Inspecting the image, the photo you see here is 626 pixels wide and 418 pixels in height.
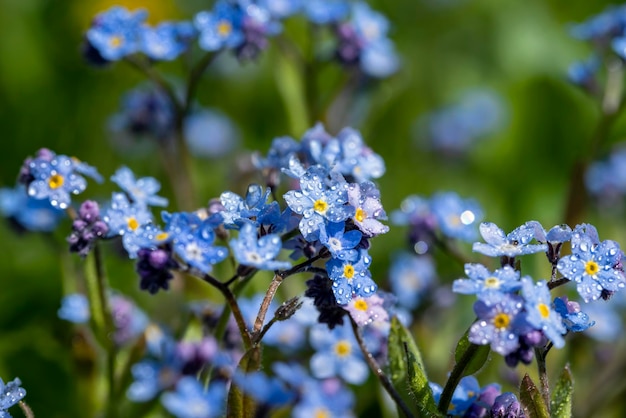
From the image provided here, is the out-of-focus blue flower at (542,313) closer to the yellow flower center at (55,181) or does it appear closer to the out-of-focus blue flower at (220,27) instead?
the yellow flower center at (55,181)

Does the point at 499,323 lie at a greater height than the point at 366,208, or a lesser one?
lesser

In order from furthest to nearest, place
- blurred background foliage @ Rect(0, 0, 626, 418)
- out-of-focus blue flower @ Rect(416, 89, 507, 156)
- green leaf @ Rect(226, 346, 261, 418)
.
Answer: out-of-focus blue flower @ Rect(416, 89, 507, 156) → blurred background foliage @ Rect(0, 0, 626, 418) → green leaf @ Rect(226, 346, 261, 418)

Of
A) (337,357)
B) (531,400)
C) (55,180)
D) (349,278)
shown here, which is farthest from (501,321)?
(55,180)

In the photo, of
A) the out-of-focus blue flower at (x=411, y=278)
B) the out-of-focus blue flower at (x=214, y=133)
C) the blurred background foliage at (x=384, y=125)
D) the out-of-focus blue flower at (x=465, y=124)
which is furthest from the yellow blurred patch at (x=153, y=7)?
the out-of-focus blue flower at (x=411, y=278)

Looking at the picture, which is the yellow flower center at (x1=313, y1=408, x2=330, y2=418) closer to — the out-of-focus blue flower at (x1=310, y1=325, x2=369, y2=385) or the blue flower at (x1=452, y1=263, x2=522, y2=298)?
the out-of-focus blue flower at (x1=310, y1=325, x2=369, y2=385)

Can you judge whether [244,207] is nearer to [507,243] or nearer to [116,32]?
[507,243]

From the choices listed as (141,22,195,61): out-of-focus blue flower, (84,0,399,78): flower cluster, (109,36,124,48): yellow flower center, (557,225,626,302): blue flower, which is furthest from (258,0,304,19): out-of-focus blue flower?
(557,225,626,302): blue flower
